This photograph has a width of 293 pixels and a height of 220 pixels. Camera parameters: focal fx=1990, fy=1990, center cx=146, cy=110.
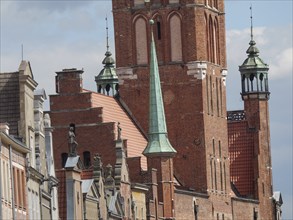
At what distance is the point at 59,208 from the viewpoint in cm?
7050

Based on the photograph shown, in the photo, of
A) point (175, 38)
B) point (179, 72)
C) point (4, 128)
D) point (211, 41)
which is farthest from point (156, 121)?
point (4, 128)

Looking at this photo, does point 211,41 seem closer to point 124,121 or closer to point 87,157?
point 124,121

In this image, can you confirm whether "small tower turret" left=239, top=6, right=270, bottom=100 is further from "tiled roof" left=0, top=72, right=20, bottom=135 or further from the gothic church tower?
"tiled roof" left=0, top=72, right=20, bottom=135

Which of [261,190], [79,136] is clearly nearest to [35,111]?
[79,136]

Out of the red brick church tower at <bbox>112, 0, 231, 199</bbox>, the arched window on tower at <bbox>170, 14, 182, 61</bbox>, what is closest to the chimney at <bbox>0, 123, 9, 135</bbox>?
the red brick church tower at <bbox>112, 0, 231, 199</bbox>

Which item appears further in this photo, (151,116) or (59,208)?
(151,116)

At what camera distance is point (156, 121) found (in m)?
107

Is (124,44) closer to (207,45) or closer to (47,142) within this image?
(207,45)

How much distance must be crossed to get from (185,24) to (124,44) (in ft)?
12.5

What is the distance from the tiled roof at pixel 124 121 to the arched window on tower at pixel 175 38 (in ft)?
14.1

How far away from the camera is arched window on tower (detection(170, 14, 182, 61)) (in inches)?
4427

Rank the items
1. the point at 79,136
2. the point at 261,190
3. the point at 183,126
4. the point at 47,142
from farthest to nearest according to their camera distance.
Result: 1. the point at 261,190
2. the point at 183,126
3. the point at 79,136
4. the point at 47,142

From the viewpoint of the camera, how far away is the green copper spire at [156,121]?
10494cm

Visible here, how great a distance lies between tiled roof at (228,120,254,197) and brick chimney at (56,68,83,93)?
22413 mm
